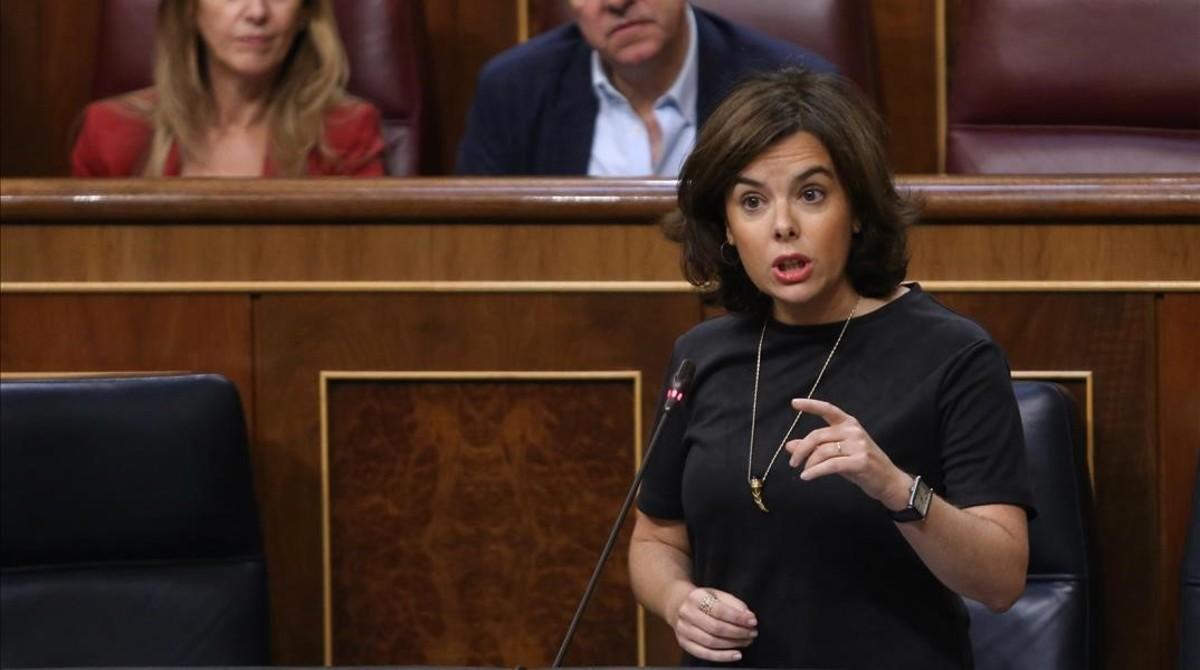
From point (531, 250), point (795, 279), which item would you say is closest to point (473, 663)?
point (531, 250)

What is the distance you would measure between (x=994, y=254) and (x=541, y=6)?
2.57 ft

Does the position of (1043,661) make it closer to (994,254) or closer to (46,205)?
(994,254)

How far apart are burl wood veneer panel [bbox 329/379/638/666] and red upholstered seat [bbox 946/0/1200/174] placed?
66cm

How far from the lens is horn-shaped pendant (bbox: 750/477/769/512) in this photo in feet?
3.34

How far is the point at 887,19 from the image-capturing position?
84.2 inches

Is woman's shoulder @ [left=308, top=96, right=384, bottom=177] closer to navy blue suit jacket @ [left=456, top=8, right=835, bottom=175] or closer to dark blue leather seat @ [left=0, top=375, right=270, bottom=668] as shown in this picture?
navy blue suit jacket @ [left=456, top=8, right=835, bottom=175]

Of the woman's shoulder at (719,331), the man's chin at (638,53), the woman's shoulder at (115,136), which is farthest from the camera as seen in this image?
the woman's shoulder at (115,136)

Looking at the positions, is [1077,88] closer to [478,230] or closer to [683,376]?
[478,230]

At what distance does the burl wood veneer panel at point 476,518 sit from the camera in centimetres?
143

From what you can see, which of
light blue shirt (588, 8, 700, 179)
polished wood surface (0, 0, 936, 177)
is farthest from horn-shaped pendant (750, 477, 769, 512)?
polished wood surface (0, 0, 936, 177)

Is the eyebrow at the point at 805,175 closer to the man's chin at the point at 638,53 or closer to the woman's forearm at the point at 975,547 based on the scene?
the woman's forearm at the point at 975,547

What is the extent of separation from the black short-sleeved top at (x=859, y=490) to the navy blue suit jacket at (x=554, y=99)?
0.74m

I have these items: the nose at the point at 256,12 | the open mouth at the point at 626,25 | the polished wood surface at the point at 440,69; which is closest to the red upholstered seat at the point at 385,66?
the polished wood surface at the point at 440,69

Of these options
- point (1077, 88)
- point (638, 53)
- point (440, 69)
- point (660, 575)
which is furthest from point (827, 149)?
point (440, 69)
